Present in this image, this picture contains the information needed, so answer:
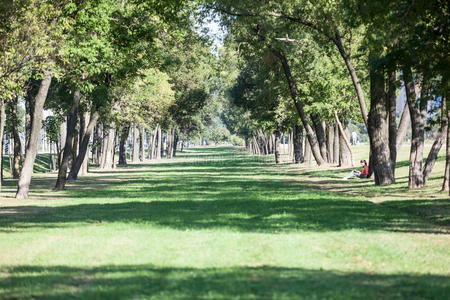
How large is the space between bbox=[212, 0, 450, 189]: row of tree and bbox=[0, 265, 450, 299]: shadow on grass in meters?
7.63

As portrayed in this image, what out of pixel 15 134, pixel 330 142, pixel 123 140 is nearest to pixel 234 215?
pixel 15 134

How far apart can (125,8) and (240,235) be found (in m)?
16.4

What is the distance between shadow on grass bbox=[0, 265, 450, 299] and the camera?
8234 millimetres

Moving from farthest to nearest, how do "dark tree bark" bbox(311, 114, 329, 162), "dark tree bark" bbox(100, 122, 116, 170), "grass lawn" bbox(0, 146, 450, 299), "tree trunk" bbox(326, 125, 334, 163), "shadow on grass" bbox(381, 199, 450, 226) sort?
"tree trunk" bbox(326, 125, 334, 163)
"dark tree bark" bbox(100, 122, 116, 170)
"dark tree bark" bbox(311, 114, 329, 162)
"shadow on grass" bbox(381, 199, 450, 226)
"grass lawn" bbox(0, 146, 450, 299)

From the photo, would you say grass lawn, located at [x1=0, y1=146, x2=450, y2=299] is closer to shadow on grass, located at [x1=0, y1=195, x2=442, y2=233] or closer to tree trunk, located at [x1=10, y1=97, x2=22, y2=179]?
shadow on grass, located at [x1=0, y1=195, x2=442, y2=233]

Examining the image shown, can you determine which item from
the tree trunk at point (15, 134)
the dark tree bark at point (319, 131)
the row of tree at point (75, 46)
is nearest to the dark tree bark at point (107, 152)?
the tree trunk at point (15, 134)

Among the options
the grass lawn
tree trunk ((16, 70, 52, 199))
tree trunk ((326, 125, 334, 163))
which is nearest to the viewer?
the grass lawn

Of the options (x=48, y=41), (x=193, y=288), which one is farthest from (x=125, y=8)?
(x=193, y=288)

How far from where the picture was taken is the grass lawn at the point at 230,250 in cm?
866

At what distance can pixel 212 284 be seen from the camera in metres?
8.78

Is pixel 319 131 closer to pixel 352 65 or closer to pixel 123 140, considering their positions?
pixel 352 65

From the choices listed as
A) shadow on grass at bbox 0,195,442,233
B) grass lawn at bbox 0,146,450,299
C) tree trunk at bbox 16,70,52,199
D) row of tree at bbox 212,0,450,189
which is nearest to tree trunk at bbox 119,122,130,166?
row of tree at bbox 212,0,450,189

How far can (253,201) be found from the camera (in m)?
22.4

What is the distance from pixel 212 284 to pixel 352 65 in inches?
1201
